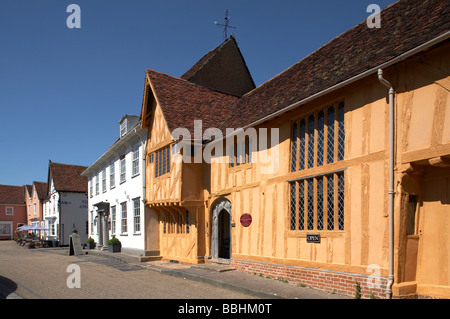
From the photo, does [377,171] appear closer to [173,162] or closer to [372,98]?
[372,98]

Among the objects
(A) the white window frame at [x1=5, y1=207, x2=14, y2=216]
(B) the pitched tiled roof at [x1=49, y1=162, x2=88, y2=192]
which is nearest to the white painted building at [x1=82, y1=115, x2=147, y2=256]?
(B) the pitched tiled roof at [x1=49, y1=162, x2=88, y2=192]

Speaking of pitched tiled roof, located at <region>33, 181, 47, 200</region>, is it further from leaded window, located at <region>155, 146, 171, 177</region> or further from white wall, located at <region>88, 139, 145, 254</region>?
leaded window, located at <region>155, 146, 171, 177</region>

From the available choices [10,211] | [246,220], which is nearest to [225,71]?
[246,220]

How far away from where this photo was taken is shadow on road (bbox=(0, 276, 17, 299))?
10016 mm

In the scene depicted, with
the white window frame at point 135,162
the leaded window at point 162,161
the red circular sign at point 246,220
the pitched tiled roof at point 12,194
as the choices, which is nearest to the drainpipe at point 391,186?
the red circular sign at point 246,220

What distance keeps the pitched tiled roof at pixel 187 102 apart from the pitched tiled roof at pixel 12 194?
4712cm

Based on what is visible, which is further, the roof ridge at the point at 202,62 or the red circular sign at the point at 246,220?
the roof ridge at the point at 202,62

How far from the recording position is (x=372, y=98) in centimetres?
859

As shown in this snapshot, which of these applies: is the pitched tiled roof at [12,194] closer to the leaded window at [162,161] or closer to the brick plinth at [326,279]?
the leaded window at [162,161]

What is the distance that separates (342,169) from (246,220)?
174 inches

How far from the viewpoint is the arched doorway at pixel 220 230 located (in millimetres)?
14477

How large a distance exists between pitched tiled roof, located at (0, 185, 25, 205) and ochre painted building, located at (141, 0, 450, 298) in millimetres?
48638

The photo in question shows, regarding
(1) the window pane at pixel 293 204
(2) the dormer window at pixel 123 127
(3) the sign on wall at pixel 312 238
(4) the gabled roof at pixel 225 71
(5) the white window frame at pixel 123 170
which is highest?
(4) the gabled roof at pixel 225 71

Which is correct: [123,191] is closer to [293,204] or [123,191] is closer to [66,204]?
[293,204]
